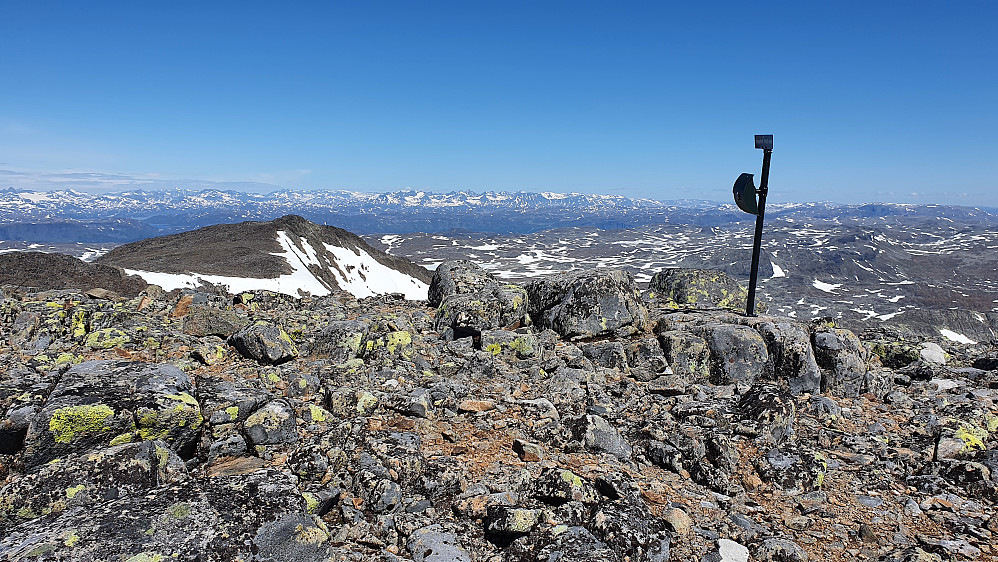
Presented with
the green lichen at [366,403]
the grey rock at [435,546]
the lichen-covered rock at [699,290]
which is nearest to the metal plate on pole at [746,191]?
the lichen-covered rock at [699,290]

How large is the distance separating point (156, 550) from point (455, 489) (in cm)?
357

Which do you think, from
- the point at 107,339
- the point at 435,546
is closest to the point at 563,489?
the point at 435,546

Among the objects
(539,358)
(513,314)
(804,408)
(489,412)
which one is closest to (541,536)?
(489,412)

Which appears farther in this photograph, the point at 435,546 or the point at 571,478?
the point at 571,478

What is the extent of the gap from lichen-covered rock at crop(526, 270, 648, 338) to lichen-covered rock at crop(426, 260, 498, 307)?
544 cm

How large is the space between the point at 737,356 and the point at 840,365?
8.56 feet

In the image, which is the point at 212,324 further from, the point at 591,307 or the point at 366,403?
the point at 591,307

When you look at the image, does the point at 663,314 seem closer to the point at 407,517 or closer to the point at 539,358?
the point at 539,358

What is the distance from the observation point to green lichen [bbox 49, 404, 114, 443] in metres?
6.46

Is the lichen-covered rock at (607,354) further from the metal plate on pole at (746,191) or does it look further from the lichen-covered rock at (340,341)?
the lichen-covered rock at (340,341)

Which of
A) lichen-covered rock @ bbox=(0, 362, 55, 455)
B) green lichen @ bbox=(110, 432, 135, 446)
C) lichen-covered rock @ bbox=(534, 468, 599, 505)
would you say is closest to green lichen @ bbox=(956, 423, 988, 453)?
lichen-covered rock @ bbox=(534, 468, 599, 505)

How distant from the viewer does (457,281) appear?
20891 mm

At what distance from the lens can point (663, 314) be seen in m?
14.8

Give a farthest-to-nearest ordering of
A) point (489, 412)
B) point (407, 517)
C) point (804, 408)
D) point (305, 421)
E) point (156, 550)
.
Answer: point (804, 408) → point (489, 412) → point (305, 421) → point (407, 517) → point (156, 550)
